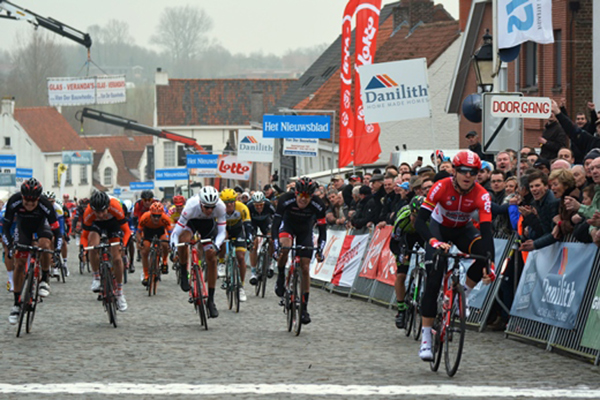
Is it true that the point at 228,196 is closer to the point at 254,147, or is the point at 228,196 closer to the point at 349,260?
the point at 349,260

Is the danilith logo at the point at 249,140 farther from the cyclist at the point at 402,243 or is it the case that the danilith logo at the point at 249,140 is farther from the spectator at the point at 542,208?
the spectator at the point at 542,208

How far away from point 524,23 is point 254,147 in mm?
23118

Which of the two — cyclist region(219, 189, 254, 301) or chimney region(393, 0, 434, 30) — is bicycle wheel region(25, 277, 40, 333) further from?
chimney region(393, 0, 434, 30)

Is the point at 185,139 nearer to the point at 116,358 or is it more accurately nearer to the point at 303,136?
the point at 303,136

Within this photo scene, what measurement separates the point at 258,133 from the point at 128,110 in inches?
4873

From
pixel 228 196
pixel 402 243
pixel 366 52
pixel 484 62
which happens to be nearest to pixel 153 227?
pixel 228 196

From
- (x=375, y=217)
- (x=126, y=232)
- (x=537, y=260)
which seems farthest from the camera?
(x=375, y=217)

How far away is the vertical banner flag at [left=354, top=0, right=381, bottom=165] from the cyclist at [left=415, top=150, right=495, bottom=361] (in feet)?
60.0

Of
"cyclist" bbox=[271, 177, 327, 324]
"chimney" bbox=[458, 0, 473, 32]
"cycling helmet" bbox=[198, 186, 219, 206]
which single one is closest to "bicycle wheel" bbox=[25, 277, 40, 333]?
"cycling helmet" bbox=[198, 186, 219, 206]

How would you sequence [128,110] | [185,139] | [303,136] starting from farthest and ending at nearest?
[128,110] < [185,139] < [303,136]

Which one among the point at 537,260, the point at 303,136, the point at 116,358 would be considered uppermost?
the point at 303,136

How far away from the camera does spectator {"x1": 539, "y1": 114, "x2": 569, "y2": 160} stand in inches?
751

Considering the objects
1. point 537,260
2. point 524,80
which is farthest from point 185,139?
point 537,260

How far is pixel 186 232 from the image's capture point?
15.9 metres
